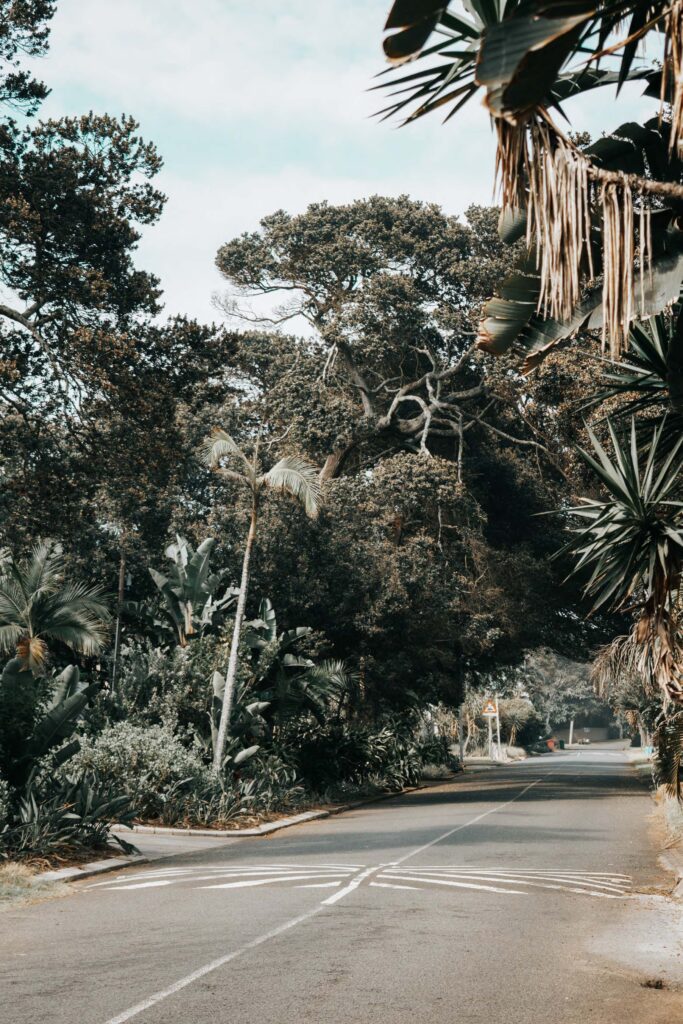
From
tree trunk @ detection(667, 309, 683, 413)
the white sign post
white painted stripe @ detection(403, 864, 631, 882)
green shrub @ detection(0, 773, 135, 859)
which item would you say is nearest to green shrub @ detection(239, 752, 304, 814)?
green shrub @ detection(0, 773, 135, 859)

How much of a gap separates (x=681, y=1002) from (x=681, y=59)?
19.0 feet

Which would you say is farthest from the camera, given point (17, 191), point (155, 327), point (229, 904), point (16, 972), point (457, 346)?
point (457, 346)

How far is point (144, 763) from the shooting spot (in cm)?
2055

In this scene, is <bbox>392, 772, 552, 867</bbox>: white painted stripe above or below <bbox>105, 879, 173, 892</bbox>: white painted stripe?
below

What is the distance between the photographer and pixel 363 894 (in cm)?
1195

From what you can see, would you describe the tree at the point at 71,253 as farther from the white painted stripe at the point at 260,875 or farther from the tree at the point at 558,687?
the tree at the point at 558,687

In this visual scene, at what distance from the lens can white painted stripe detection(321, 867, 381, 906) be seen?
11380 millimetres

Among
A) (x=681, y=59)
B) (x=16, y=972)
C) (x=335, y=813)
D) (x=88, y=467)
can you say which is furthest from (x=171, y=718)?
(x=681, y=59)

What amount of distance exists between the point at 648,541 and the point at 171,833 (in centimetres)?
1174

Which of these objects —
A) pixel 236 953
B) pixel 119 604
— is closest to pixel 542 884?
pixel 236 953

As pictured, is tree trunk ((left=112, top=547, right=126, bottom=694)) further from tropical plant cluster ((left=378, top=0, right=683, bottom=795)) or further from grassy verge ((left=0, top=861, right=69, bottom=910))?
tropical plant cluster ((left=378, top=0, right=683, bottom=795))

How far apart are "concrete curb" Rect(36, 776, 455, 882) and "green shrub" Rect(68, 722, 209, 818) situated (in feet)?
2.35

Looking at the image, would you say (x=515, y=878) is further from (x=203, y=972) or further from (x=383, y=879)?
(x=203, y=972)

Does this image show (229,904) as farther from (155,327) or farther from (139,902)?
(155,327)
